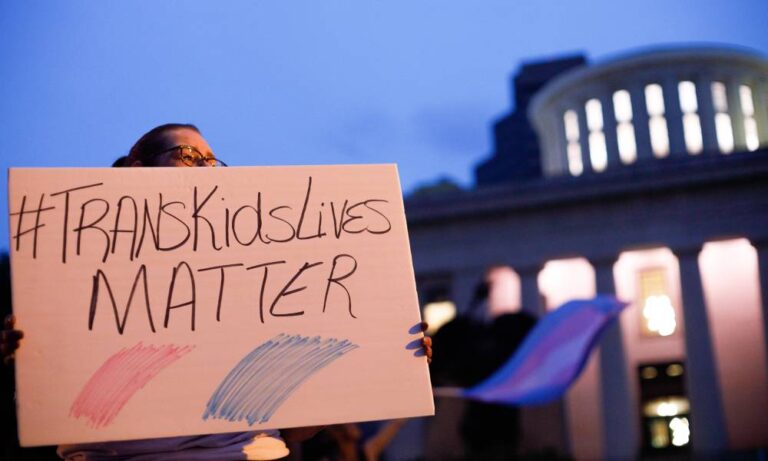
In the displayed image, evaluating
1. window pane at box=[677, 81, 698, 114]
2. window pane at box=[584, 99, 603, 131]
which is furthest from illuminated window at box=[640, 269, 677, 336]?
window pane at box=[677, 81, 698, 114]

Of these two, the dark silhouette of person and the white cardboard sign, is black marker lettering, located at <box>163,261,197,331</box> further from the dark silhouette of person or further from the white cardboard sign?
the dark silhouette of person

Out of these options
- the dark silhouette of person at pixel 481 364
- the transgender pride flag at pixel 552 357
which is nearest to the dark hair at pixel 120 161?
the transgender pride flag at pixel 552 357

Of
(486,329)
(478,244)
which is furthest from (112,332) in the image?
(478,244)

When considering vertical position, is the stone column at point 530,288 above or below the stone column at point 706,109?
below

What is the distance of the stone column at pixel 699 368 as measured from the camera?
35406mm

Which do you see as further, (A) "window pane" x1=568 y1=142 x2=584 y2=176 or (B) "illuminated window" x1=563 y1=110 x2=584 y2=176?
(B) "illuminated window" x1=563 y1=110 x2=584 y2=176

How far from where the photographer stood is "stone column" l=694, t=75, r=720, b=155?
45.8 meters

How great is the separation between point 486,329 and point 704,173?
10.7 metres

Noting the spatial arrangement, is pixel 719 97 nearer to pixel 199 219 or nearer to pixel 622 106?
pixel 622 106

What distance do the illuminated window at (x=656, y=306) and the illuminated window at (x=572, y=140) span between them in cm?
1059

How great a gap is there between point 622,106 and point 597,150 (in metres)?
2.59

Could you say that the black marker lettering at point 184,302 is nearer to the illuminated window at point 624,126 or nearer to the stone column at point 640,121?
the stone column at point 640,121

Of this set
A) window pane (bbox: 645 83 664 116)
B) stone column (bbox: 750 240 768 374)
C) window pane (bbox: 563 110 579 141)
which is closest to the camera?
stone column (bbox: 750 240 768 374)

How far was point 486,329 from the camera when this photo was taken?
120ft
